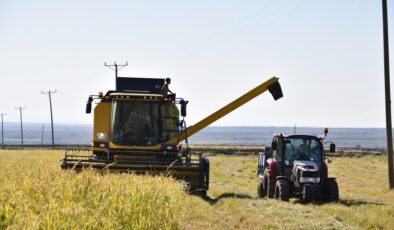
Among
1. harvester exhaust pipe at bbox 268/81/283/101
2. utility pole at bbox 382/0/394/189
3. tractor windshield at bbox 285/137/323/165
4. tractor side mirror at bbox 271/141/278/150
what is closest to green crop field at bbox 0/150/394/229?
tractor windshield at bbox 285/137/323/165

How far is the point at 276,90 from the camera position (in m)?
18.4

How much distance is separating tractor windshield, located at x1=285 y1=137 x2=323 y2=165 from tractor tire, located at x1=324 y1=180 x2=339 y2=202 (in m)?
0.70

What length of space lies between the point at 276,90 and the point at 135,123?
4.44 m

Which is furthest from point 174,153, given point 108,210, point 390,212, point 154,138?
point 108,210

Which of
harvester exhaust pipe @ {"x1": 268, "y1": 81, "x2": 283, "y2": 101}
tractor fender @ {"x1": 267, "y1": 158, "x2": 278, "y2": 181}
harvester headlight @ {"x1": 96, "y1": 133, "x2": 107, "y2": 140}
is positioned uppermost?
harvester exhaust pipe @ {"x1": 268, "y1": 81, "x2": 283, "y2": 101}

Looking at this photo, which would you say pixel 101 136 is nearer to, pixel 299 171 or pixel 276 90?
pixel 276 90

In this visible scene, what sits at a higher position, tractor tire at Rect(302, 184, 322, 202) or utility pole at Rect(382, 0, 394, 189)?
utility pole at Rect(382, 0, 394, 189)

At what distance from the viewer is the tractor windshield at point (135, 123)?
17.0 m

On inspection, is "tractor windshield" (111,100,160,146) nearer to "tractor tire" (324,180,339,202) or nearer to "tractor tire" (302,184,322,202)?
"tractor tire" (302,184,322,202)

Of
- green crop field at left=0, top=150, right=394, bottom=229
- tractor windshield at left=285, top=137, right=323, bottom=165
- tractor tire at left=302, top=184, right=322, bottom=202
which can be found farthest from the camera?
tractor windshield at left=285, top=137, right=323, bottom=165

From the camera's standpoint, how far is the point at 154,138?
1697 centimetres

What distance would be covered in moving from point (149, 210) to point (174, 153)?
26.0ft

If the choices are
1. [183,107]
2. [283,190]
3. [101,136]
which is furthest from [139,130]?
[283,190]

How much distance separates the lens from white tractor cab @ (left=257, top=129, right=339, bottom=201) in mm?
15594
